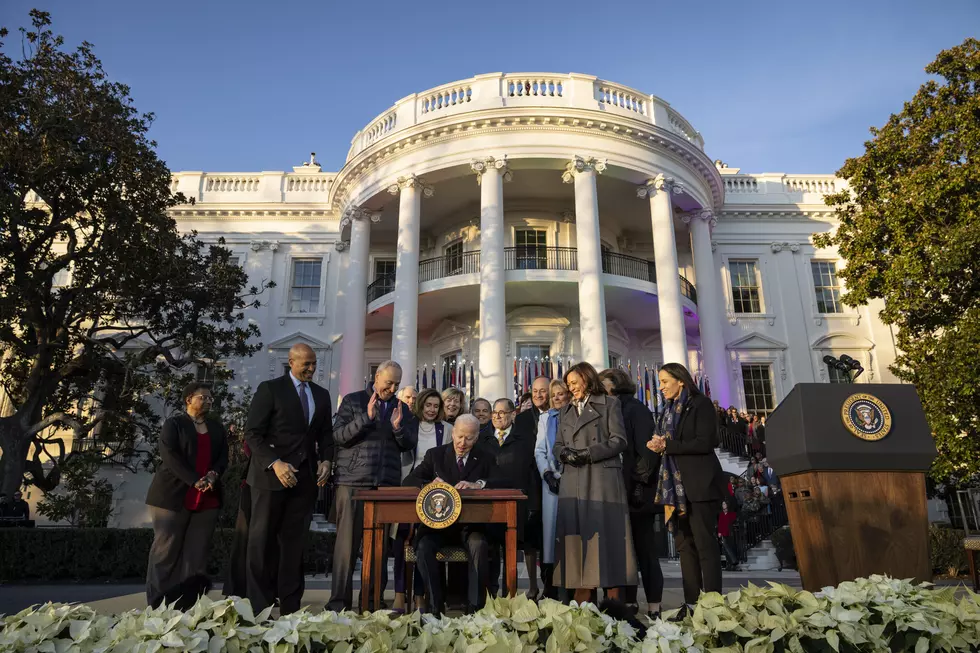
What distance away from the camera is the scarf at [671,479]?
15.2 ft

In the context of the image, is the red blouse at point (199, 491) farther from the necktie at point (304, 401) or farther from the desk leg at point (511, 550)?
the desk leg at point (511, 550)

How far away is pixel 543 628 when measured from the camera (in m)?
2.23

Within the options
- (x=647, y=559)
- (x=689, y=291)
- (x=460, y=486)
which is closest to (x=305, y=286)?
(x=689, y=291)

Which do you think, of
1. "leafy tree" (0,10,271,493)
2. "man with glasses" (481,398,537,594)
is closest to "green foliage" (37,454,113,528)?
"leafy tree" (0,10,271,493)

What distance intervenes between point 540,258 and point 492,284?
3.43 meters

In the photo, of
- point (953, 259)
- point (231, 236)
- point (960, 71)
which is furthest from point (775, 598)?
point (231, 236)

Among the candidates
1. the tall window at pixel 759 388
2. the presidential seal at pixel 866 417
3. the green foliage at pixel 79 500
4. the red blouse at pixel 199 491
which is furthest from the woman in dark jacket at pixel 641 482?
the tall window at pixel 759 388

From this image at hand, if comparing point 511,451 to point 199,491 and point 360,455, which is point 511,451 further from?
point 199,491

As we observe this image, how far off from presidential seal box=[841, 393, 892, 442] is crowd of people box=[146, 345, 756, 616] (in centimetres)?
89

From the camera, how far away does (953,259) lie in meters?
11.6

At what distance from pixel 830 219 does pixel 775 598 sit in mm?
23152

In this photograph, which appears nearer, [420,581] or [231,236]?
[420,581]

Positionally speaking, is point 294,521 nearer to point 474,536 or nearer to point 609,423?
point 474,536

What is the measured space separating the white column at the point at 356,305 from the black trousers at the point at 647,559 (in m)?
13.1
